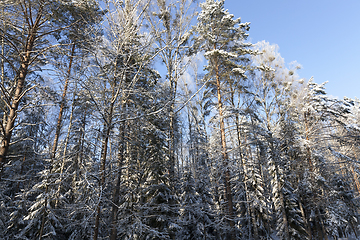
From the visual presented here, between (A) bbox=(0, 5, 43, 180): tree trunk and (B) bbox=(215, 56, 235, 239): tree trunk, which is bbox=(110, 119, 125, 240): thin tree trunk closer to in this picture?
(A) bbox=(0, 5, 43, 180): tree trunk

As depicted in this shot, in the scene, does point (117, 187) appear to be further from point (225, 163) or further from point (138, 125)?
point (225, 163)

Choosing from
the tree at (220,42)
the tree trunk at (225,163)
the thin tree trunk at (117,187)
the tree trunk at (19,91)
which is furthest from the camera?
the tree at (220,42)

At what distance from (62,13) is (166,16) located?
689cm

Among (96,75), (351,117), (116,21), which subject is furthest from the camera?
(351,117)

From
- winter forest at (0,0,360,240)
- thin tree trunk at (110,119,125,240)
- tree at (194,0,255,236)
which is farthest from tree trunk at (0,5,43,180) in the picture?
tree at (194,0,255,236)

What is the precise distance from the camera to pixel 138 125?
5828 mm

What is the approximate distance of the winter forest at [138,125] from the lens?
4.83 metres

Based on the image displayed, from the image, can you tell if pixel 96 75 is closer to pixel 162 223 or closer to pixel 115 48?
pixel 115 48

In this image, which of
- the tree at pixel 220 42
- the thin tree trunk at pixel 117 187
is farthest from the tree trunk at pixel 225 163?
the thin tree trunk at pixel 117 187

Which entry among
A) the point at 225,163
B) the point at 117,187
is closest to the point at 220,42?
the point at 225,163

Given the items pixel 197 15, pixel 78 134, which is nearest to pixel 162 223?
pixel 78 134

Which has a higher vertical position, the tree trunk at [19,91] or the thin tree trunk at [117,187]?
the tree trunk at [19,91]

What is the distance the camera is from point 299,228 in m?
16.1

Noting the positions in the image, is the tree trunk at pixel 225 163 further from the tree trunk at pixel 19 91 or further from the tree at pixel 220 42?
the tree trunk at pixel 19 91
